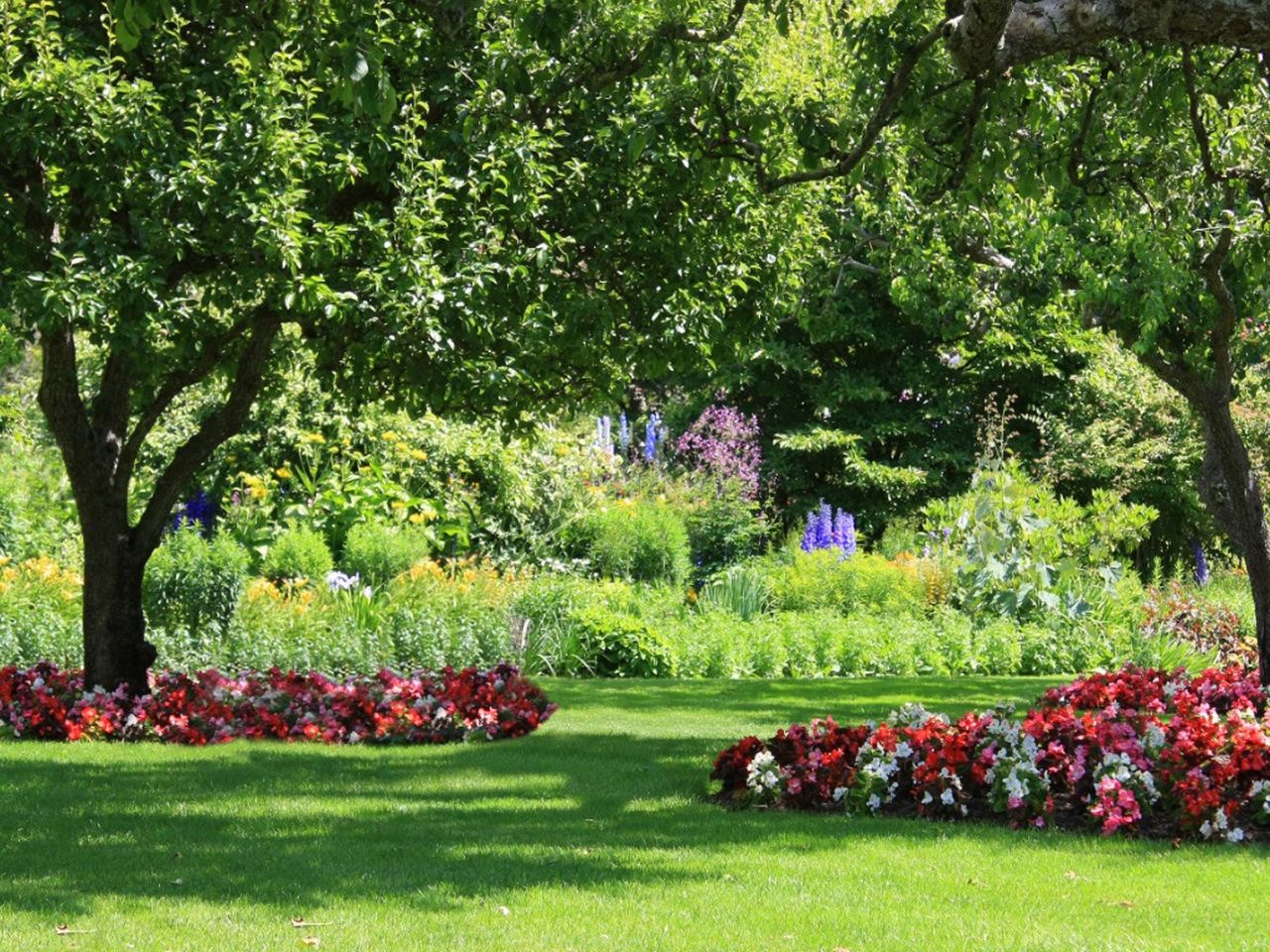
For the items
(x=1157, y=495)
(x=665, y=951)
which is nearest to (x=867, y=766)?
(x=665, y=951)

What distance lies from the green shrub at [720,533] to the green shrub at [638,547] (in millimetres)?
1284

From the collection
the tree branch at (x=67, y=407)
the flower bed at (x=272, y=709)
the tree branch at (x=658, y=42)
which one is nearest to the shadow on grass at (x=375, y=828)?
the flower bed at (x=272, y=709)

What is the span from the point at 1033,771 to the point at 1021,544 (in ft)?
24.1

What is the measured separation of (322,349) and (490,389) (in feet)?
3.10

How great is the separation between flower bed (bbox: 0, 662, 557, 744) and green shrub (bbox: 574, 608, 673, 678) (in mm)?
3238

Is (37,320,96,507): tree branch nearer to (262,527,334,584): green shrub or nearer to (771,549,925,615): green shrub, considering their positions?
(262,527,334,584): green shrub

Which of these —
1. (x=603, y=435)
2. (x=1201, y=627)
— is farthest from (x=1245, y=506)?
(x=603, y=435)

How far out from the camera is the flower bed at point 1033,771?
6.21 m

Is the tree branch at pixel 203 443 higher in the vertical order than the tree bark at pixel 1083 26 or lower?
lower

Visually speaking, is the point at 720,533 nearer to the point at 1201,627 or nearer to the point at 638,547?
the point at 638,547

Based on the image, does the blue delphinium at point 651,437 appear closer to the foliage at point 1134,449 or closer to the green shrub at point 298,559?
the foliage at point 1134,449

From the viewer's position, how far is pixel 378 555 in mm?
13781

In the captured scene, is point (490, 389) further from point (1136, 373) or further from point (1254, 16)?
point (1136, 373)

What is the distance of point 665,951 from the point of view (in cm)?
434
